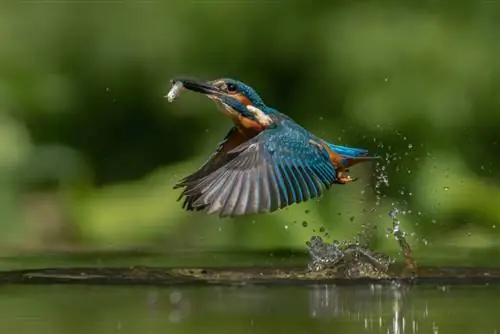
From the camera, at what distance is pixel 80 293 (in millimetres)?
6348

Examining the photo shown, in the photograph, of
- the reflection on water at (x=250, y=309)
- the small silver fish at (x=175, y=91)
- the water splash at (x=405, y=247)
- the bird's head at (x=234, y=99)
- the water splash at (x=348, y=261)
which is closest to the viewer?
the reflection on water at (x=250, y=309)

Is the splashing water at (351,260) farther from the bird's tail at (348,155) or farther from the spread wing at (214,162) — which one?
the spread wing at (214,162)

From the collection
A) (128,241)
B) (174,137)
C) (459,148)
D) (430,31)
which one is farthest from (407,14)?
(128,241)

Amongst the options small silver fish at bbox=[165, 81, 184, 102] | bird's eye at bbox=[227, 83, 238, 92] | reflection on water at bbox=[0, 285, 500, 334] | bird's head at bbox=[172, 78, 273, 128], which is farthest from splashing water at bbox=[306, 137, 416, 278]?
small silver fish at bbox=[165, 81, 184, 102]

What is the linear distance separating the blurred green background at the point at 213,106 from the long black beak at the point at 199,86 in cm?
338

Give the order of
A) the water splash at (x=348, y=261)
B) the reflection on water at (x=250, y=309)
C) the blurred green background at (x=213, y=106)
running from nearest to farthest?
the reflection on water at (x=250, y=309)
the water splash at (x=348, y=261)
the blurred green background at (x=213, y=106)

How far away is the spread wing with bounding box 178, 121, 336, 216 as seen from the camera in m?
5.42

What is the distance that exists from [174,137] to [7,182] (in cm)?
108

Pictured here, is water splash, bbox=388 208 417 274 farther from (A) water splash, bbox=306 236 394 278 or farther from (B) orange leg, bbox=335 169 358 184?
(B) orange leg, bbox=335 169 358 184

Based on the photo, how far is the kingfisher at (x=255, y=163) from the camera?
5461 mm

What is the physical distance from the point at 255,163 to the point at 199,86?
0.47 meters

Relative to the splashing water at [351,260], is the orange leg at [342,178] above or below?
above

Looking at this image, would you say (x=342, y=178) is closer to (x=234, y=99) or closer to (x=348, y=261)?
(x=234, y=99)

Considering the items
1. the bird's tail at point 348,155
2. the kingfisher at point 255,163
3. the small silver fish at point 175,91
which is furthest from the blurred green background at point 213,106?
the small silver fish at point 175,91
